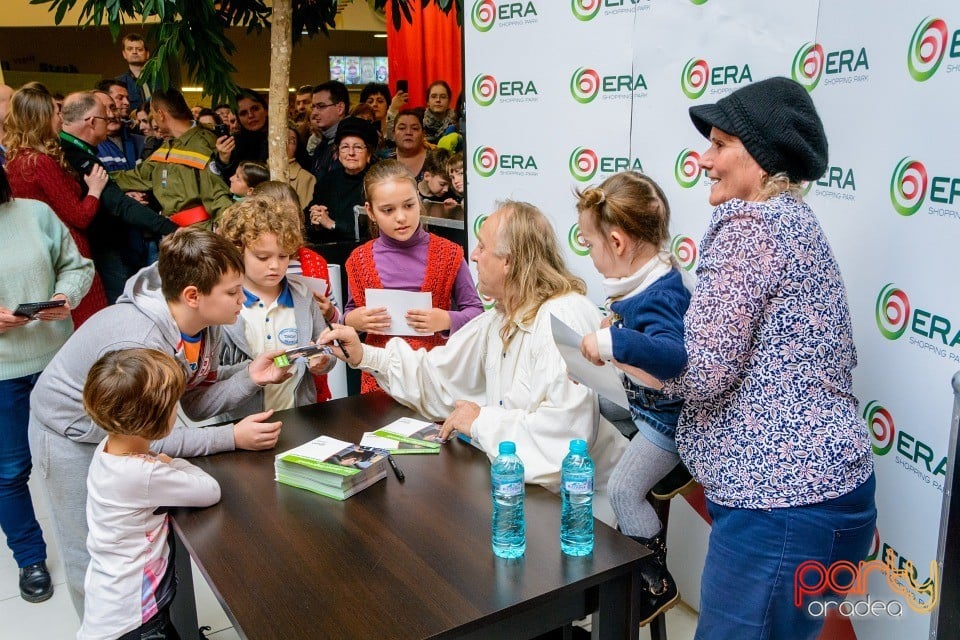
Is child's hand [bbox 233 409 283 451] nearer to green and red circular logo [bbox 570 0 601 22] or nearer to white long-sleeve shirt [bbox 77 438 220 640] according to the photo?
white long-sleeve shirt [bbox 77 438 220 640]

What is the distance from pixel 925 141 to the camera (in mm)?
1731

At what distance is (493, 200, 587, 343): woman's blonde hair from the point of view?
208 centimetres

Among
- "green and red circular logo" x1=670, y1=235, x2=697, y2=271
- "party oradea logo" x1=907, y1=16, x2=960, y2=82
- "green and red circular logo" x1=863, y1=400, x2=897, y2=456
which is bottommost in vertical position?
"green and red circular logo" x1=863, y1=400, x2=897, y2=456

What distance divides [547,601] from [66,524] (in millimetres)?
1424

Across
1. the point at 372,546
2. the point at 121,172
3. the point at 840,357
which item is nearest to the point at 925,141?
the point at 840,357

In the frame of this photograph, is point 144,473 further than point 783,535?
Yes

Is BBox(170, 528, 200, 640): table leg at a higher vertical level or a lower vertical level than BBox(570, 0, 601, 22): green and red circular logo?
lower

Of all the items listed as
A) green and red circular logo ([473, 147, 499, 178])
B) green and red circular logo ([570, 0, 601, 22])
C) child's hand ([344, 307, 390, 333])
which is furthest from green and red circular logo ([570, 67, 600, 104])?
child's hand ([344, 307, 390, 333])

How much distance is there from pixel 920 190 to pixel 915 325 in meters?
0.32

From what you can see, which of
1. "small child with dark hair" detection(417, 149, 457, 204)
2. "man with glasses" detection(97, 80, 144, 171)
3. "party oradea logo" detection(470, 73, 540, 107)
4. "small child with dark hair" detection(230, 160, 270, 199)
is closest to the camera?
"party oradea logo" detection(470, 73, 540, 107)

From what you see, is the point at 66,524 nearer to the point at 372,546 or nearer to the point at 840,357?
the point at 372,546

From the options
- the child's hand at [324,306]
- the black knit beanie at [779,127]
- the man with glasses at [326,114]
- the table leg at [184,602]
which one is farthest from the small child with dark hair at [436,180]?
the black knit beanie at [779,127]

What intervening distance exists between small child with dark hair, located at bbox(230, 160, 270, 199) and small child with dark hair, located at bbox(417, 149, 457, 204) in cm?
Answer: 96

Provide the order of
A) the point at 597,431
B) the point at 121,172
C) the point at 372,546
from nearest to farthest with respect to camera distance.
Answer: the point at 372,546 < the point at 597,431 < the point at 121,172
